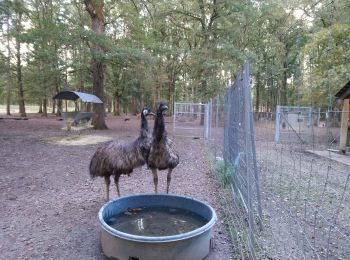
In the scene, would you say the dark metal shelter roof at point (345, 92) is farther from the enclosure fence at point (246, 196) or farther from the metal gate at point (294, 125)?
the enclosure fence at point (246, 196)

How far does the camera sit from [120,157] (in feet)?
14.8

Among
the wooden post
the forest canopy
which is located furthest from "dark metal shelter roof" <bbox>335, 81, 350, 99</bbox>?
the forest canopy

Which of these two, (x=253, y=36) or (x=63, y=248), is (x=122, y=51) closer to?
(x=63, y=248)

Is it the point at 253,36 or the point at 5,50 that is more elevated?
the point at 253,36

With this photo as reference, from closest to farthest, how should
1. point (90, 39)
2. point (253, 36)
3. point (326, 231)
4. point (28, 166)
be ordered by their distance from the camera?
point (326, 231) < point (28, 166) < point (90, 39) < point (253, 36)

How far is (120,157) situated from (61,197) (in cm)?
130

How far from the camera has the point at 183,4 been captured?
20.2 metres

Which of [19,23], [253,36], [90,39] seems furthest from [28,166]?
[253,36]

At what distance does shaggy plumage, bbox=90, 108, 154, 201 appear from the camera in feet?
14.8

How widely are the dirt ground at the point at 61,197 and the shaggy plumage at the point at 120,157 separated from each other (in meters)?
0.55

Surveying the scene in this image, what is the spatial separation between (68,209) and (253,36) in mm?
24056

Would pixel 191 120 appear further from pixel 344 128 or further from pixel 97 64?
pixel 344 128

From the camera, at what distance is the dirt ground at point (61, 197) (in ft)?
11.3

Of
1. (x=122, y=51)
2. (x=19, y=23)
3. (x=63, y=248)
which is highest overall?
(x=19, y=23)
